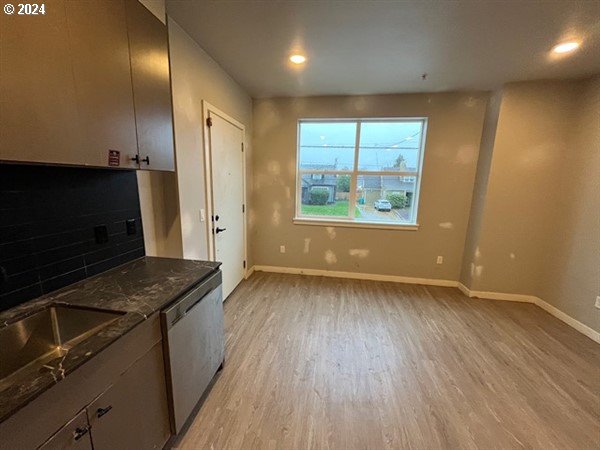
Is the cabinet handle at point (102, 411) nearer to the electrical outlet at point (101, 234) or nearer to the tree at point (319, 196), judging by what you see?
the electrical outlet at point (101, 234)

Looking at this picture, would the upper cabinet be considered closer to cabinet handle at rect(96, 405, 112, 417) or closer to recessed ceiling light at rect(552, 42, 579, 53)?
cabinet handle at rect(96, 405, 112, 417)

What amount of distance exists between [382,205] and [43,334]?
3593 mm

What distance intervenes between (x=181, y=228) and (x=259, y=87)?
83.3 inches

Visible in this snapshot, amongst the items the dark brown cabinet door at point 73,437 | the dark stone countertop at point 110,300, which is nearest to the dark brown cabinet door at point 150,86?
the dark stone countertop at point 110,300

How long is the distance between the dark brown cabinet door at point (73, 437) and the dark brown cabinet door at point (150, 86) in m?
1.15

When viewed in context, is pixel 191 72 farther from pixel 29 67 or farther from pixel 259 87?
pixel 29 67

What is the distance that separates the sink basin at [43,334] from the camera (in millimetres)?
1025

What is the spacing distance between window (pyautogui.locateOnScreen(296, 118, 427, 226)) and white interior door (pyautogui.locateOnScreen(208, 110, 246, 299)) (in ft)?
3.15

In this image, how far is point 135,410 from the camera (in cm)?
108

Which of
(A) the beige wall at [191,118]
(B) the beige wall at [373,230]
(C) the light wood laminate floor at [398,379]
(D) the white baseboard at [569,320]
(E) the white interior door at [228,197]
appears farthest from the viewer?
(B) the beige wall at [373,230]

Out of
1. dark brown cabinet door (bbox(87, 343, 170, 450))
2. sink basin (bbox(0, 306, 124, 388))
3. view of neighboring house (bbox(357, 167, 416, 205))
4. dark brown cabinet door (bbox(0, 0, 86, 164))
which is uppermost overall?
dark brown cabinet door (bbox(0, 0, 86, 164))

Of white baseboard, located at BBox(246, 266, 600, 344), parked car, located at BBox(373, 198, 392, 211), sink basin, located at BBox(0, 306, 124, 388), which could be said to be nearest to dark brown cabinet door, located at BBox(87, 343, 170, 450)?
sink basin, located at BBox(0, 306, 124, 388)

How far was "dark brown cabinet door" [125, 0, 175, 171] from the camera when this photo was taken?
134 cm

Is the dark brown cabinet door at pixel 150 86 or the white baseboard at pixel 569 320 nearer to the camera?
the dark brown cabinet door at pixel 150 86
